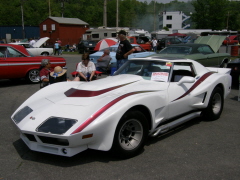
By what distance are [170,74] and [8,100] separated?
483 cm

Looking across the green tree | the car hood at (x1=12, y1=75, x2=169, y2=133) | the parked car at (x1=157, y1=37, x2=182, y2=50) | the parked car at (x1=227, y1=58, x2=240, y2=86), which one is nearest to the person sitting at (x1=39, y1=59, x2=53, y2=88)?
the car hood at (x1=12, y1=75, x2=169, y2=133)

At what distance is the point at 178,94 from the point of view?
4.60 m

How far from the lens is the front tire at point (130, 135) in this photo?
3.55 metres

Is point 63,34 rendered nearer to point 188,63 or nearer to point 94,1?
point 188,63

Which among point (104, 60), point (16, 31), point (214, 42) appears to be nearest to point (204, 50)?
point (214, 42)

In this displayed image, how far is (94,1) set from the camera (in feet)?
310

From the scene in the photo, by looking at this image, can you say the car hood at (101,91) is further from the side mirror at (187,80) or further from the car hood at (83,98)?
the side mirror at (187,80)

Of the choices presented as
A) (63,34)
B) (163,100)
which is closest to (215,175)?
(163,100)

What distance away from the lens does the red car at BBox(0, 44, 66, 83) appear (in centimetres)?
927

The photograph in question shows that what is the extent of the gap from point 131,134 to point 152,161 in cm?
46

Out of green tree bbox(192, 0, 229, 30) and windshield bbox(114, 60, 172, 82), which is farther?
green tree bbox(192, 0, 229, 30)

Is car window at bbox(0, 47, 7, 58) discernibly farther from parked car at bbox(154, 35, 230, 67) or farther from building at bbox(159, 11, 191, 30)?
building at bbox(159, 11, 191, 30)

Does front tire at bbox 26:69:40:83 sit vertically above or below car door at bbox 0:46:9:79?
below

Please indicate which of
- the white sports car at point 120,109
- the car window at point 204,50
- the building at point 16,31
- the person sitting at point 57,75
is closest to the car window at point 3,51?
the person sitting at point 57,75
